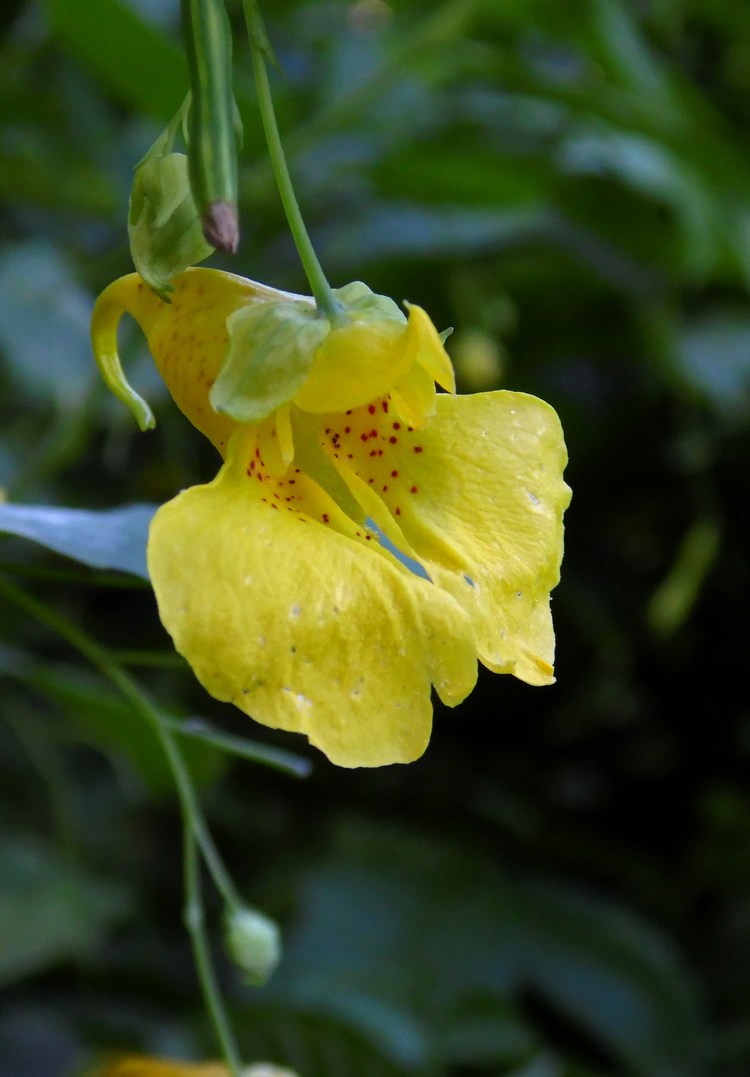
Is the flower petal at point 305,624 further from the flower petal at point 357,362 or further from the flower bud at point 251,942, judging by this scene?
the flower bud at point 251,942

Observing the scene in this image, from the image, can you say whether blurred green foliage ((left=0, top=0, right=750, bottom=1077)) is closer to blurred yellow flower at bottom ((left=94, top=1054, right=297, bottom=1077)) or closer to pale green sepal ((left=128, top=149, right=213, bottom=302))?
blurred yellow flower at bottom ((left=94, top=1054, right=297, bottom=1077))

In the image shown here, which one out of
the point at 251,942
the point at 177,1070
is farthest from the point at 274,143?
the point at 177,1070

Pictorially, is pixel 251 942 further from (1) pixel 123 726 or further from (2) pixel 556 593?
(2) pixel 556 593

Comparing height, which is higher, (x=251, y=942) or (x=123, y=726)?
(x=251, y=942)

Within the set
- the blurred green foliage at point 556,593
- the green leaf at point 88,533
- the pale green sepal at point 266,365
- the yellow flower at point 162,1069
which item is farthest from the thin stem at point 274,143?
the blurred green foliage at point 556,593

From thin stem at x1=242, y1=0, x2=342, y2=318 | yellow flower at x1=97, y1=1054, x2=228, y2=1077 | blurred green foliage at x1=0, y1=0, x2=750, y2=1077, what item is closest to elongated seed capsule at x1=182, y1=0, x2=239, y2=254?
thin stem at x1=242, y1=0, x2=342, y2=318

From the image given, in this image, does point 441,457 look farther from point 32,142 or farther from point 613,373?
point 613,373

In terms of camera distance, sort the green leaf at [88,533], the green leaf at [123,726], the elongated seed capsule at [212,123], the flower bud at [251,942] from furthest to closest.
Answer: the green leaf at [123,726]
the flower bud at [251,942]
the green leaf at [88,533]
the elongated seed capsule at [212,123]
